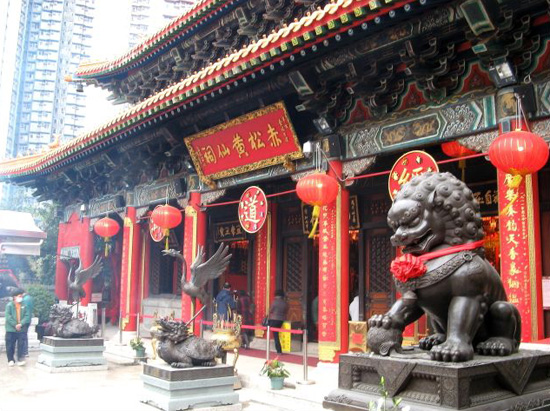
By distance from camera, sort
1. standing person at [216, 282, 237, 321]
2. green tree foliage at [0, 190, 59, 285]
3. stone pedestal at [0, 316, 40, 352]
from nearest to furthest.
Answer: standing person at [216, 282, 237, 321] → stone pedestal at [0, 316, 40, 352] → green tree foliage at [0, 190, 59, 285]

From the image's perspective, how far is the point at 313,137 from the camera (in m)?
8.62

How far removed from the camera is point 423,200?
3193mm

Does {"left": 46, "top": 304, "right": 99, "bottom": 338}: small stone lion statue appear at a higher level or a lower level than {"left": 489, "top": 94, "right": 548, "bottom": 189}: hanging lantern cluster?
lower

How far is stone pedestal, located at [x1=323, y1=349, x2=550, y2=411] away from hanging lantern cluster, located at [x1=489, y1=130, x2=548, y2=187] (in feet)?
8.49

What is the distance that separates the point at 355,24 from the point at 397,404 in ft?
15.1

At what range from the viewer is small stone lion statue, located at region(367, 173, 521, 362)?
3025 millimetres

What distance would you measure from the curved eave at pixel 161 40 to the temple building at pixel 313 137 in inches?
1.8

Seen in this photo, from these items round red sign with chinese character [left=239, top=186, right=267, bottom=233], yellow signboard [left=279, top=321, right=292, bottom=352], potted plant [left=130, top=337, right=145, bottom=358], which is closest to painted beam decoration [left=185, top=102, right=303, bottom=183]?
round red sign with chinese character [left=239, top=186, right=267, bottom=233]

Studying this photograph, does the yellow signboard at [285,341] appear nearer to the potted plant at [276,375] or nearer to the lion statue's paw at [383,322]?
the potted plant at [276,375]

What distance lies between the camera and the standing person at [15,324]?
34.2 feet

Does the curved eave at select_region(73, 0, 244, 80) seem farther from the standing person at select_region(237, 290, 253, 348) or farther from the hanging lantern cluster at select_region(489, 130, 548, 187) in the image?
the hanging lantern cluster at select_region(489, 130, 548, 187)

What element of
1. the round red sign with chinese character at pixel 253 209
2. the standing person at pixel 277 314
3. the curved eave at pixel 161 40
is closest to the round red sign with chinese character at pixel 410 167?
the round red sign with chinese character at pixel 253 209

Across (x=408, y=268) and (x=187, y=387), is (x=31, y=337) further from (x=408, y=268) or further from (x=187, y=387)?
(x=408, y=268)

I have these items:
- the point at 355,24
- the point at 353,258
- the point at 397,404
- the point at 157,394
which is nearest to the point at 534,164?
the point at 355,24
